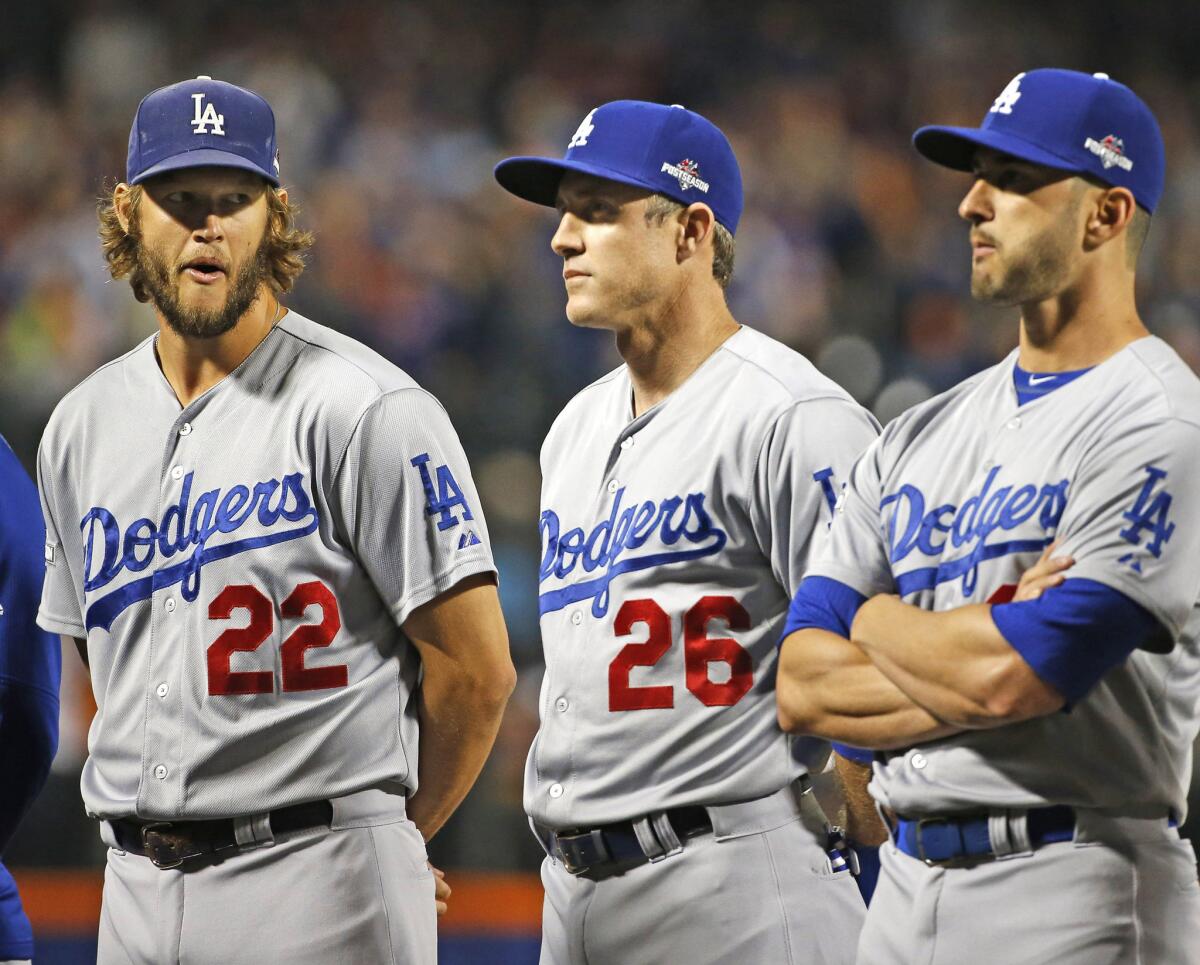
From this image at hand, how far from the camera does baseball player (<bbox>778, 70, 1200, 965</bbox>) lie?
2451 millimetres

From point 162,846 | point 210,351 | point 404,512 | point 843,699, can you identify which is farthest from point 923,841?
point 210,351

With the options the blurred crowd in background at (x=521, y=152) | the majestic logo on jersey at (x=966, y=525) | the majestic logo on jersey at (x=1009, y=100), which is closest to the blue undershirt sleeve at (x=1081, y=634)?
the majestic logo on jersey at (x=966, y=525)

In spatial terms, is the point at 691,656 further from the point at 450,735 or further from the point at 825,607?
the point at 450,735

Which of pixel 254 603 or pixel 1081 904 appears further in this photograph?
pixel 254 603

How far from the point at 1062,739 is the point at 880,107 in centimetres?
665

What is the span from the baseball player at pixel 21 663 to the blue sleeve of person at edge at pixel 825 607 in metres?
1.35

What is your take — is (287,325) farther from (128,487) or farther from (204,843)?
(204,843)

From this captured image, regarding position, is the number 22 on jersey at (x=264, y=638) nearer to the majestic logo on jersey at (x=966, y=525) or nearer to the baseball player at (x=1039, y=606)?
the baseball player at (x=1039, y=606)

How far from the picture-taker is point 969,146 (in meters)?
2.88

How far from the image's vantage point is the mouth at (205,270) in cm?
308

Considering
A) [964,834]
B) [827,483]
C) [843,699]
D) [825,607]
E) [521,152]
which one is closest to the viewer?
[964,834]

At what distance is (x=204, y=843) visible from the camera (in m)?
2.93

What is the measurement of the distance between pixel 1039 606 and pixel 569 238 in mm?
1294

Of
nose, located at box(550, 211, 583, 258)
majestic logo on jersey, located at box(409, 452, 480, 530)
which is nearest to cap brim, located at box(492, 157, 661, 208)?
Answer: nose, located at box(550, 211, 583, 258)
